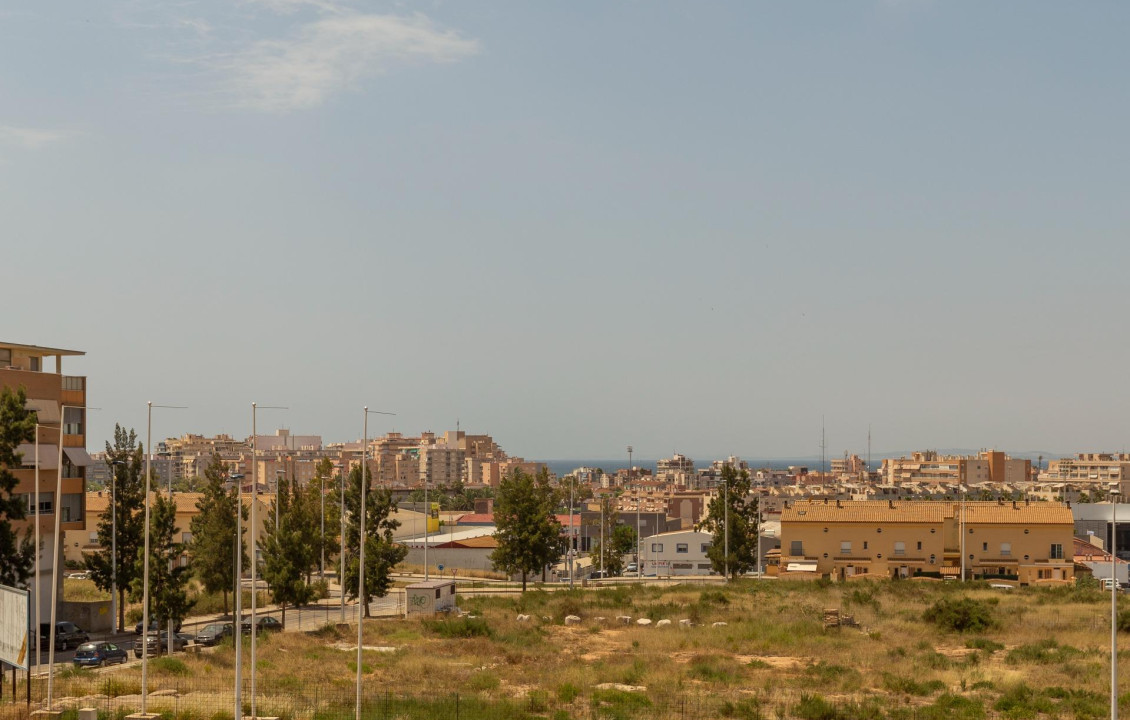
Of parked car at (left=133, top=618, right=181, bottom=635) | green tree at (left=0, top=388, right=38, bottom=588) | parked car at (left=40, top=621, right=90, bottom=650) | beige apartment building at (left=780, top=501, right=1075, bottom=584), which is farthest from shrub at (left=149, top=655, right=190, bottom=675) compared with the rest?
beige apartment building at (left=780, top=501, right=1075, bottom=584)

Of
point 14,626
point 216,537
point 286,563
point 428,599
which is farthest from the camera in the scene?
point 428,599

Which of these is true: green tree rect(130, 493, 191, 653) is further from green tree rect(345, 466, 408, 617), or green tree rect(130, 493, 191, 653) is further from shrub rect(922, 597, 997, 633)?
shrub rect(922, 597, 997, 633)

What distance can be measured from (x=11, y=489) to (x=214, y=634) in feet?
47.3

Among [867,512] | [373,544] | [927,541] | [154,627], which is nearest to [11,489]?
[154,627]

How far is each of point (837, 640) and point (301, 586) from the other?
27.1 meters

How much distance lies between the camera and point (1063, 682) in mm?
38438

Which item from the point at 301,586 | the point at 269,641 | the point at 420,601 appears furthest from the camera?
the point at 420,601

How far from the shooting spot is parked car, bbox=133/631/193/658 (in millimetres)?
49812

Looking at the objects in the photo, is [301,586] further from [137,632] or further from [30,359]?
[30,359]

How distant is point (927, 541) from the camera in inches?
3428

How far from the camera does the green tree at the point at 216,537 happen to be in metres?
58.8

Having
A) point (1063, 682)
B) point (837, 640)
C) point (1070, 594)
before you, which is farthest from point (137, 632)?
point (1070, 594)

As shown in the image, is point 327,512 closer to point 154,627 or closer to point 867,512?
point 154,627

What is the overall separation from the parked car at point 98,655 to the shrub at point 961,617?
38.9 meters
